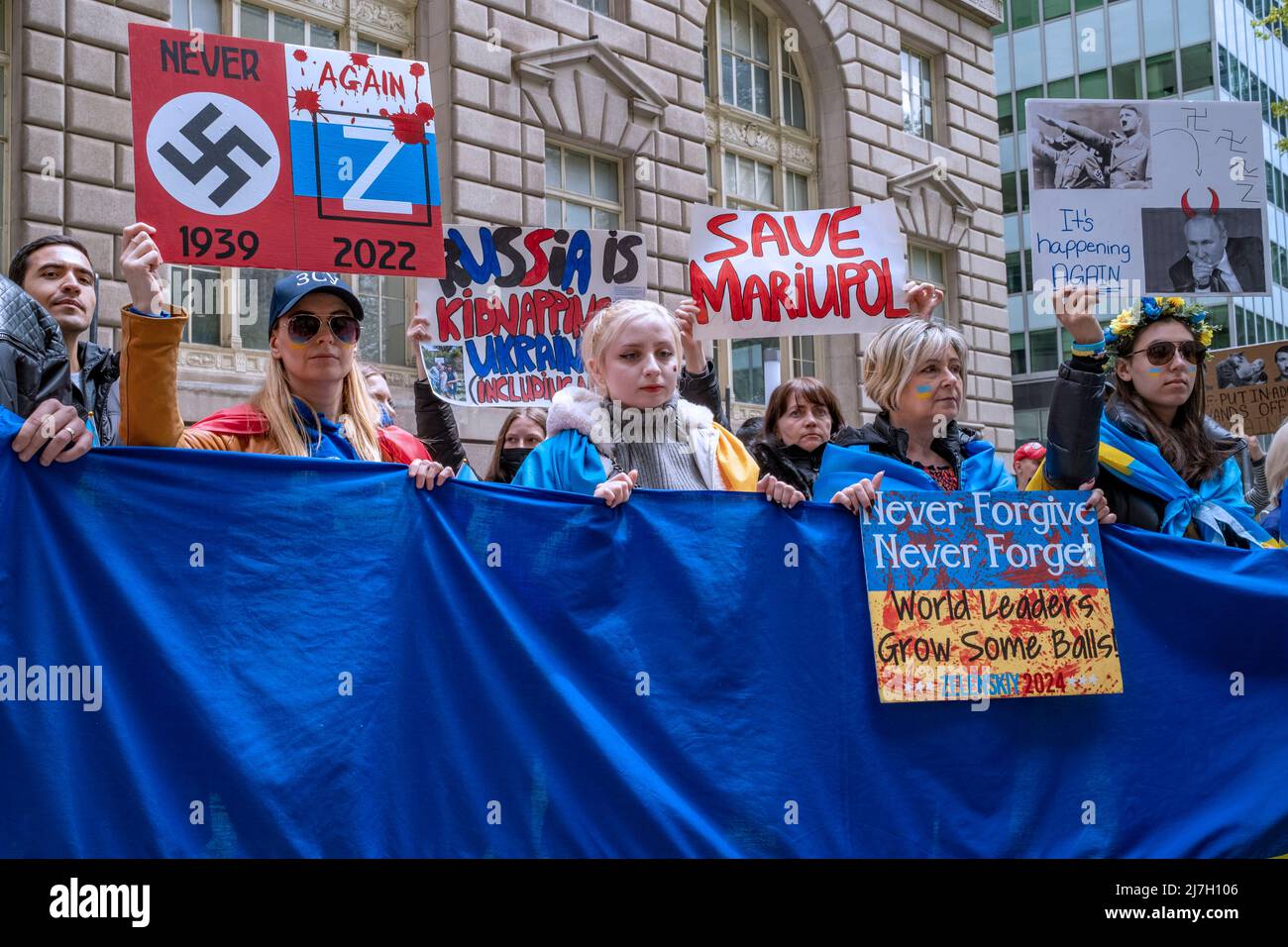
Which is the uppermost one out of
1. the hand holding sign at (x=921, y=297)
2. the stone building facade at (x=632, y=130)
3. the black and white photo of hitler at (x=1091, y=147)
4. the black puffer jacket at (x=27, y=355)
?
the stone building facade at (x=632, y=130)

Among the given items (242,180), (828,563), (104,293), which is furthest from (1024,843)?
(104,293)

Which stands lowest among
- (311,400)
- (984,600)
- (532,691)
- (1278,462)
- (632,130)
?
(532,691)

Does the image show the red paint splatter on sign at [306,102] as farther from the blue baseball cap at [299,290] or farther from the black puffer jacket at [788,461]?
the black puffer jacket at [788,461]

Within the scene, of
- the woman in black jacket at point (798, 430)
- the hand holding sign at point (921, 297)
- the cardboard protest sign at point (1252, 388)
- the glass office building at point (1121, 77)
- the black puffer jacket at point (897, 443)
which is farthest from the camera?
the glass office building at point (1121, 77)

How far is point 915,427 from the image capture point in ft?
14.7

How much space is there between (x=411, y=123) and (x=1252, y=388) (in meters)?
7.60

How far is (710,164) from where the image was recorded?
Answer: 19.0 m

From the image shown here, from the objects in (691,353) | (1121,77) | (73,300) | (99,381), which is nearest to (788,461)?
(691,353)

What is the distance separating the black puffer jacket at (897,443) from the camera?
4.43m

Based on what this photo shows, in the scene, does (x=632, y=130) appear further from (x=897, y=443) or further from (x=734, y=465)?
(x=734, y=465)

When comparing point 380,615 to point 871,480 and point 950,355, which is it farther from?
point 950,355

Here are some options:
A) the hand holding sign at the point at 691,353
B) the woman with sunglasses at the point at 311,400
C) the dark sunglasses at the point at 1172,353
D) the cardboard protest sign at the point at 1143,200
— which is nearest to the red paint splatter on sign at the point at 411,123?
the hand holding sign at the point at 691,353

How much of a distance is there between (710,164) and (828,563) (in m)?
15.7

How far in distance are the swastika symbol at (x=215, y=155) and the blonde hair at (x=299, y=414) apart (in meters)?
1.39
